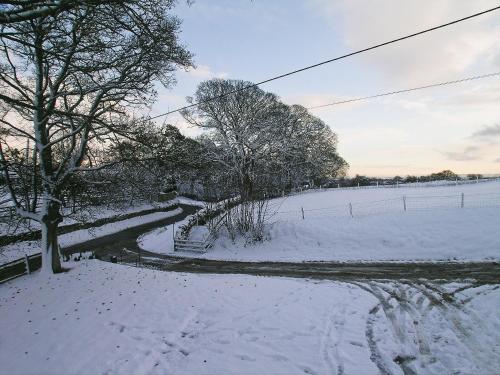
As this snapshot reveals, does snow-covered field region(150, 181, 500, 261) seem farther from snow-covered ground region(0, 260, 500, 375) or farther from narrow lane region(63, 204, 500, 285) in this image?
snow-covered ground region(0, 260, 500, 375)

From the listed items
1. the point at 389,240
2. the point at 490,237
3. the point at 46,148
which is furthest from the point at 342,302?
the point at 46,148

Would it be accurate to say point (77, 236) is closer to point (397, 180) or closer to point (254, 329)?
point (254, 329)

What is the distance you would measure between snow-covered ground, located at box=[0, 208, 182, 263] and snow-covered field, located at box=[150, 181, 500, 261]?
7077 millimetres

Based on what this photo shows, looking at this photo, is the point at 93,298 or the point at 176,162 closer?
the point at 93,298

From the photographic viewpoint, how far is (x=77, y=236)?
26.0m

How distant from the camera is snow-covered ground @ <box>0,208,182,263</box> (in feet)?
69.0

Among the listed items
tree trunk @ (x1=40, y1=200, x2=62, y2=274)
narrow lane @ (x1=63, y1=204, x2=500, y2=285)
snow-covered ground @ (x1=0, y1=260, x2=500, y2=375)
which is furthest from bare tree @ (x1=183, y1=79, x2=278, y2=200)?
snow-covered ground @ (x1=0, y1=260, x2=500, y2=375)

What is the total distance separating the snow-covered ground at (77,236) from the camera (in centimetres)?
2103

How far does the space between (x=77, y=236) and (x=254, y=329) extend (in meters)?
23.0

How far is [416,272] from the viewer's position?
39.9 feet

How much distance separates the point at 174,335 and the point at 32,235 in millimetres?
21469

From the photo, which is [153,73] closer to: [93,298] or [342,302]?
[93,298]

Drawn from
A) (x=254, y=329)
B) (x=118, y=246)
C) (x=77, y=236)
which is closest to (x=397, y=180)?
(x=118, y=246)

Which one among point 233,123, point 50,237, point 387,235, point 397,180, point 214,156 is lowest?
point 387,235
